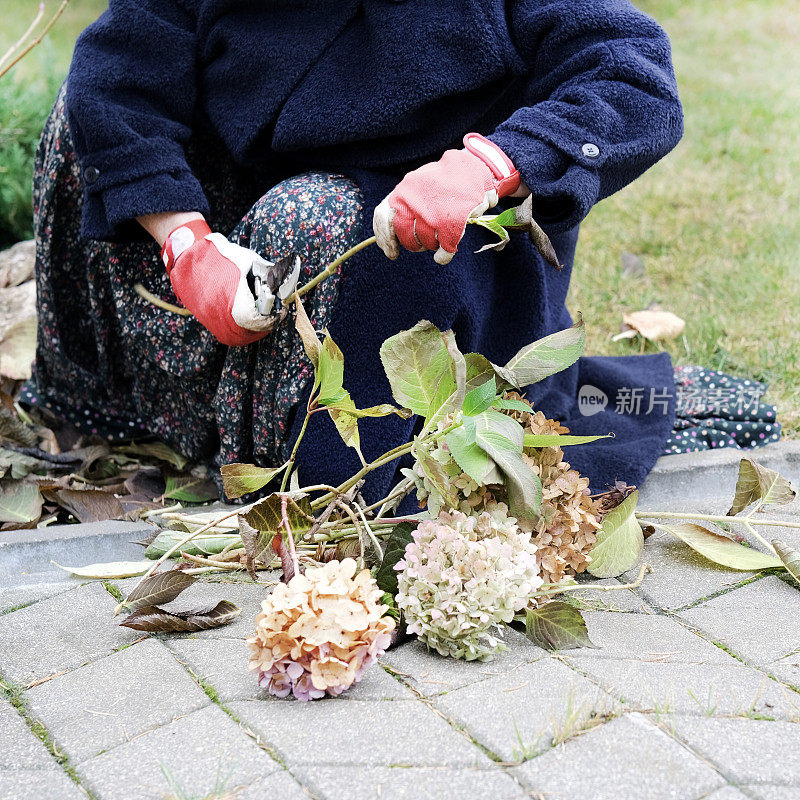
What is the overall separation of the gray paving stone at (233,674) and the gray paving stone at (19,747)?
18cm

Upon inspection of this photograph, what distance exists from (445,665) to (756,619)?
42 centimetres

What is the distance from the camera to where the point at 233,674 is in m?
1.01

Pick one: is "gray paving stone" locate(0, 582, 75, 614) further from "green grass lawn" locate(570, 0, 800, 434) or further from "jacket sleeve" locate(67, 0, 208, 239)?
"green grass lawn" locate(570, 0, 800, 434)

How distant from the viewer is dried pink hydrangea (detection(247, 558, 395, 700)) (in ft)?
3.03

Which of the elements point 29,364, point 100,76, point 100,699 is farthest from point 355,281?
point 29,364

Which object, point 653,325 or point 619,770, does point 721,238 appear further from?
point 619,770

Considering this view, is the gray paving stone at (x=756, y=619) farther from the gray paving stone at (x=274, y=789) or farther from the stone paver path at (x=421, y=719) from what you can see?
the gray paving stone at (x=274, y=789)

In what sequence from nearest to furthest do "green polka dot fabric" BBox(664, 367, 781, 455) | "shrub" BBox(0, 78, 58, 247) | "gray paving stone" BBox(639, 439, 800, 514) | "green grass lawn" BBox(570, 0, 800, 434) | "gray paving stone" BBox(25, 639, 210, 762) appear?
"gray paving stone" BBox(25, 639, 210, 762) → "gray paving stone" BBox(639, 439, 800, 514) → "green polka dot fabric" BBox(664, 367, 781, 455) → "green grass lawn" BBox(570, 0, 800, 434) → "shrub" BBox(0, 78, 58, 247)

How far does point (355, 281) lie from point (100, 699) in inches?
28.5

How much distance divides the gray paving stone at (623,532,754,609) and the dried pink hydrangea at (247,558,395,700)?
Result: 1.51 ft

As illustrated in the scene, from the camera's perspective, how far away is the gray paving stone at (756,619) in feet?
3.55

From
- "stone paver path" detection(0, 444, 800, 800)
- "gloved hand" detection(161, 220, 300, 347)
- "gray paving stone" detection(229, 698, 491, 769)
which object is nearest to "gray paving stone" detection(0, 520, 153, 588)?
"stone paver path" detection(0, 444, 800, 800)

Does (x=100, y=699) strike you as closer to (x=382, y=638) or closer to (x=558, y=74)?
(x=382, y=638)

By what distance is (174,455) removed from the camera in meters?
1.83
